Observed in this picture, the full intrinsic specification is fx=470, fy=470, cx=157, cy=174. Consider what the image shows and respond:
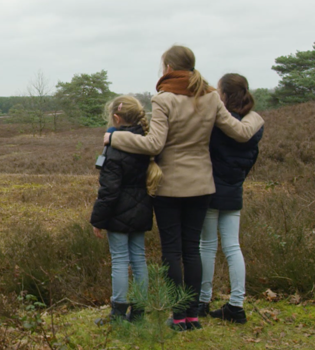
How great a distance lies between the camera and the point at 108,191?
3062mm

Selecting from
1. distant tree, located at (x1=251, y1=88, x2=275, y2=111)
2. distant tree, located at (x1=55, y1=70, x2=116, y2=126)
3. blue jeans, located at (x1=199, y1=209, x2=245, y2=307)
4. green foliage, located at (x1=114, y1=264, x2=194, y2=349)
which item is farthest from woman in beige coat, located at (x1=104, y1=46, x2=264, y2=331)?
distant tree, located at (x1=55, y1=70, x2=116, y2=126)

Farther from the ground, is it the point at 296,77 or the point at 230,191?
the point at 296,77

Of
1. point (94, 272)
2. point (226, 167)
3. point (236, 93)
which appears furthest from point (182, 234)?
point (94, 272)

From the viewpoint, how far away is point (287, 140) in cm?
1366

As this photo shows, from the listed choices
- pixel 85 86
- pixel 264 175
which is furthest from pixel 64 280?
pixel 85 86

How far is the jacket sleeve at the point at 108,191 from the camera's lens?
306 cm

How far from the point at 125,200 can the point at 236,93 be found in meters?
1.09

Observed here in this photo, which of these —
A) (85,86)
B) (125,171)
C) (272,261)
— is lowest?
(272,261)

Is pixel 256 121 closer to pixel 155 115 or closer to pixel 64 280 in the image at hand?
pixel 155 115

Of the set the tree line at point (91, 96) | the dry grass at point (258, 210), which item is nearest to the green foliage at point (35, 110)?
the tree line at point (91, 96)

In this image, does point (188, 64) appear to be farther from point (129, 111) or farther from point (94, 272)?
point (94, 272)

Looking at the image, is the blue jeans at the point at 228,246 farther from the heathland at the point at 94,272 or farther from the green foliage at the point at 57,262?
the green foliage at the point at 57,262

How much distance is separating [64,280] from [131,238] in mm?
1651

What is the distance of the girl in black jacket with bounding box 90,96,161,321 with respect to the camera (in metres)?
3.08
